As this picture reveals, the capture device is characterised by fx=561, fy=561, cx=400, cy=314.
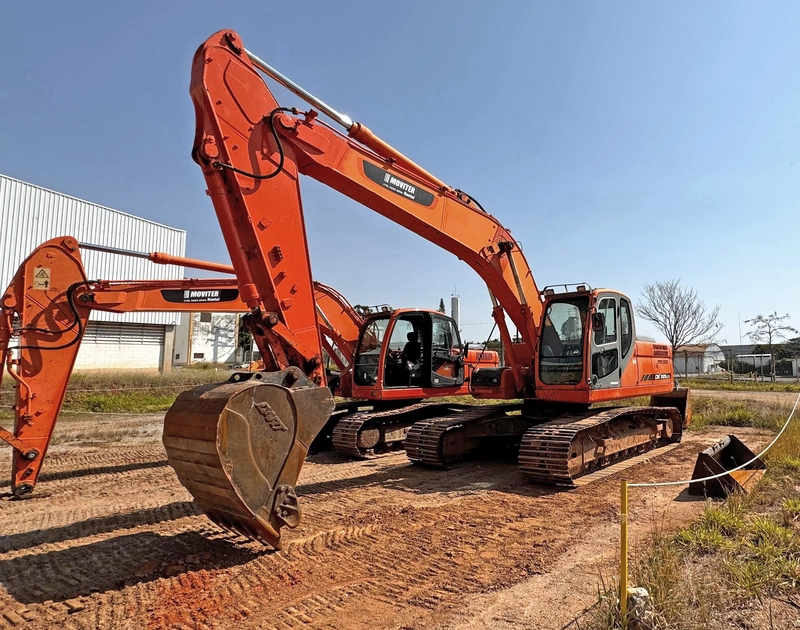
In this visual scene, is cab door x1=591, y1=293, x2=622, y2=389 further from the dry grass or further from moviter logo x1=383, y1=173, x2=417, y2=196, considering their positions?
moviter logo x1=383, y1=173, x2=417, y2=196

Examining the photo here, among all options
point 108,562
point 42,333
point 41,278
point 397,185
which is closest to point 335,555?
point 108,562

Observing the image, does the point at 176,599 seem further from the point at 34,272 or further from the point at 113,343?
the point at 113,343

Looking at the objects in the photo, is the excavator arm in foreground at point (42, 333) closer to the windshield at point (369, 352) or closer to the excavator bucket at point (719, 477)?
the windshield at point (369, 352)

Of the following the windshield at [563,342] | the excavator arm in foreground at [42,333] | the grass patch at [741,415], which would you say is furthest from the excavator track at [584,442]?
the excavator arm in foreground at [42,333]

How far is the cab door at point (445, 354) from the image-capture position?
11172 millimetres

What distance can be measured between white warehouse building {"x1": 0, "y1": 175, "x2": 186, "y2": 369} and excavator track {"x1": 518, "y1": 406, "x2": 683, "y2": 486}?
82.6ft

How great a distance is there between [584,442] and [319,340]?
4.59 m

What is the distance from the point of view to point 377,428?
408 inches

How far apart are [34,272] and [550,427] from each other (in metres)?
7.38

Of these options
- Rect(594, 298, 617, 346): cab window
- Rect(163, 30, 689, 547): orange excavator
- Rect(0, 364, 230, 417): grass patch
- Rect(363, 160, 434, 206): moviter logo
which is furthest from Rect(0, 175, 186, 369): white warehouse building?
Rect(594, 298, 617, 346): cab window

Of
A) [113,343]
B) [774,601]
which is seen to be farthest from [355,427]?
[113,343]

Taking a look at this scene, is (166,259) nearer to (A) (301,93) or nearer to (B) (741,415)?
(A) (301,93)

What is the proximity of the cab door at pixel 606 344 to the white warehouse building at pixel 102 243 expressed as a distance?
24963 mm

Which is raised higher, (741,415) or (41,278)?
(41,278)
